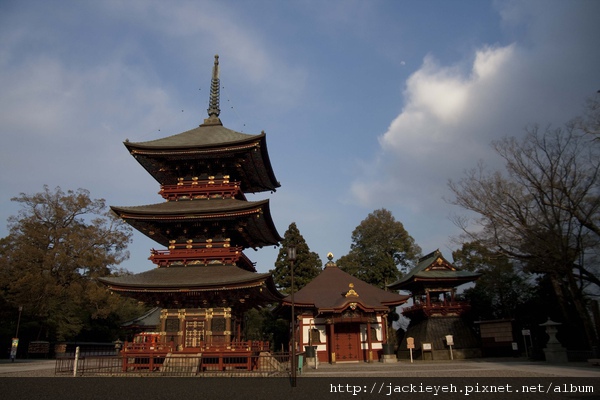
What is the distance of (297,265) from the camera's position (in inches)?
1818

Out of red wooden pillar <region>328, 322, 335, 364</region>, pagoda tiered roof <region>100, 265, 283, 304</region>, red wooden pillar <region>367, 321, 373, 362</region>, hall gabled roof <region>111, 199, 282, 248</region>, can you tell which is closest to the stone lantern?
red wooden pillar <region>367, 321, 373, 362</region>

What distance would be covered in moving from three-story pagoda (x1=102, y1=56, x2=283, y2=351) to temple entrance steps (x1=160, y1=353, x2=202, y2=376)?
0.82 m

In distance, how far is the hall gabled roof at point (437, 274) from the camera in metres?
34.7

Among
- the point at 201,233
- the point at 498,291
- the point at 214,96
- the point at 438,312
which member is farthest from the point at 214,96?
the point at 498,291

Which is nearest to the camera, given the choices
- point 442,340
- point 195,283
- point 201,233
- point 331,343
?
point 195,283

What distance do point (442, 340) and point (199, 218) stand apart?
22.8 metres

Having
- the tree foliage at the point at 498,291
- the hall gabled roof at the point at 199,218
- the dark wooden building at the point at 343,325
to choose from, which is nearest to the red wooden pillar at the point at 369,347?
the dark wooden building at the point at 343,325

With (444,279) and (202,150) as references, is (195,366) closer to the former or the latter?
(202,150)

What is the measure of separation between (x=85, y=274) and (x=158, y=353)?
29493 millimetres

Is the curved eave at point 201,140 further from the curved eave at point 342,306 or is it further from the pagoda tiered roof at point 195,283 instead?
the curved eave at point 342,306

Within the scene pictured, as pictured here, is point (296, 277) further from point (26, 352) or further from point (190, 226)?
point (26, 352)

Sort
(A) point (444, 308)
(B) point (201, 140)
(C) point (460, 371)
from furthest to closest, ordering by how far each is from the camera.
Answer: (A) point (444, 308)
(B) point (201, 140)
(C) point (460, 371)

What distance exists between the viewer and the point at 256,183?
3203 centimetres
